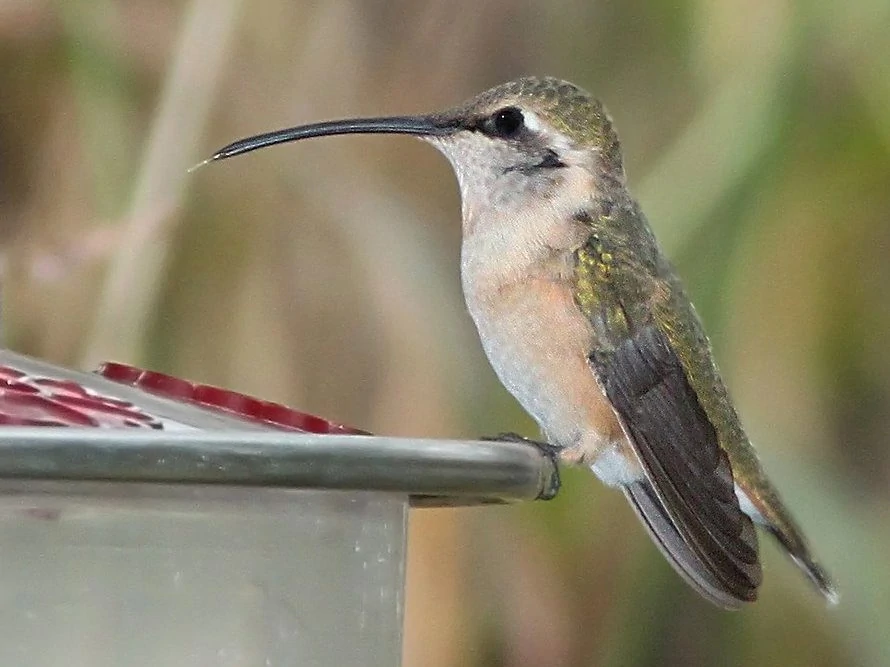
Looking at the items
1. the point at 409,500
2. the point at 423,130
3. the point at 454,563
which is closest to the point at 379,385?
the point at 454,563

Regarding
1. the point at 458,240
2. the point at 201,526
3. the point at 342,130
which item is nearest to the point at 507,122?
the point at 342,130

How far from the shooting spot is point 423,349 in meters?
1.46

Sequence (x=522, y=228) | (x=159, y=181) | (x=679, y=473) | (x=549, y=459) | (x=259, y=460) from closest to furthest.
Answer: (x=259, y=460)
(x=549, y=459)
(x=679, y=473)
(x=522, y=228)
(x=159, y=181)

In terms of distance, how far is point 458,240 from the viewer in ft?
4.90

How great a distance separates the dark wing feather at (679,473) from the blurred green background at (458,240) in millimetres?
312

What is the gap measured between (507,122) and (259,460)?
30.8 inches

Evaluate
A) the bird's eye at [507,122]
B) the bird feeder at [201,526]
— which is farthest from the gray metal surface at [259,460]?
the bird's eye at [507,122]

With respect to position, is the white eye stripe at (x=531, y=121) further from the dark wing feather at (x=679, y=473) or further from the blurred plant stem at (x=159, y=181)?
the blurred plant stem at (x=159, y=181)

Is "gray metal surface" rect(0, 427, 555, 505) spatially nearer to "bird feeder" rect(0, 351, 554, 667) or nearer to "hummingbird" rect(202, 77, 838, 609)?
"bird feeder" rect(0, 351, 554, 667)

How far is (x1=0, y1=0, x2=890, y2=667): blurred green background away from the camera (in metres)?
1.40

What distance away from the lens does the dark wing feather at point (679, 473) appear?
98 centimetres

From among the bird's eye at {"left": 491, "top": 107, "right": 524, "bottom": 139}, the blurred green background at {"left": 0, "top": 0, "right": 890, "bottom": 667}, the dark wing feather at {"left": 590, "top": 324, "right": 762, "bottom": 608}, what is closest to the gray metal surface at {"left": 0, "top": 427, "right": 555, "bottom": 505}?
the dark wing feather at {"left": 590, "top": 324, "right": 762, "bottom": 608}

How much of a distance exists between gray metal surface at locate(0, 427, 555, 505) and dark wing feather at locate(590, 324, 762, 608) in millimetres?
477

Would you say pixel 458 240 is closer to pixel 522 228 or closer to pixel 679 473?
pixel 522 228
